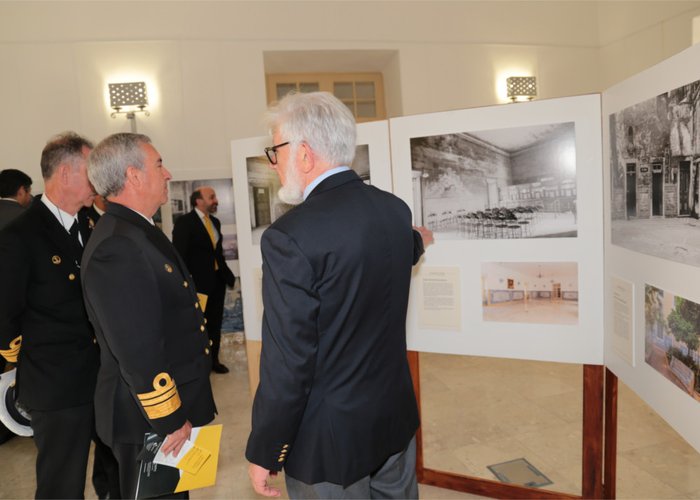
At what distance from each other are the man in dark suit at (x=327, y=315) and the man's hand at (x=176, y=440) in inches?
18.4

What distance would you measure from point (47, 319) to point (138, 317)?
2.40 ft

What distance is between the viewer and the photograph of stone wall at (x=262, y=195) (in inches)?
111

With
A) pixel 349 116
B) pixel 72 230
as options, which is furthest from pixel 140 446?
pixel 349 116

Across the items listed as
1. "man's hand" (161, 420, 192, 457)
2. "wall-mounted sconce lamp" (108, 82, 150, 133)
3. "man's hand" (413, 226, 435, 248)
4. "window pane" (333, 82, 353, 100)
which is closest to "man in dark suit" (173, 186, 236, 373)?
"wall-mounted sconce lamp" (108, 82, 150, 133)

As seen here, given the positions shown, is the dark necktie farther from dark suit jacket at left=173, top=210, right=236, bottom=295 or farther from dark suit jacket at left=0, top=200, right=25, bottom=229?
dark suit jacket at left=173, top=210, right=236, bottom=295

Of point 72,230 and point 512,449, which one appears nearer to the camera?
point 72,230

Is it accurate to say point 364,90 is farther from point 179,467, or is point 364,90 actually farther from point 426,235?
point 179,467

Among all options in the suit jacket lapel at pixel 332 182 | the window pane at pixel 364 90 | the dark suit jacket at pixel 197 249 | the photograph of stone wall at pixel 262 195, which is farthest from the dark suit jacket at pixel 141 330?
the window pane at pixel 364 90

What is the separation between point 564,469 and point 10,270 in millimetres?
2864

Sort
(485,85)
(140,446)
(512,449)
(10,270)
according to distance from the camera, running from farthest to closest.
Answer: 1. (485,85)
2. (512,449)
3. (10,270)
4. (140,446)

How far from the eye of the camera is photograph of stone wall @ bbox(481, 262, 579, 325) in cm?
216

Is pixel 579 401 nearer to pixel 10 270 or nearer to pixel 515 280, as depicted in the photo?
pixel 515 280

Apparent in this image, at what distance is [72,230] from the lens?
2256 mm

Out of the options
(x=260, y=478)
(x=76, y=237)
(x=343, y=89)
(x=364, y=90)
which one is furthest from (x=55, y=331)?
(x=364, y=90)
